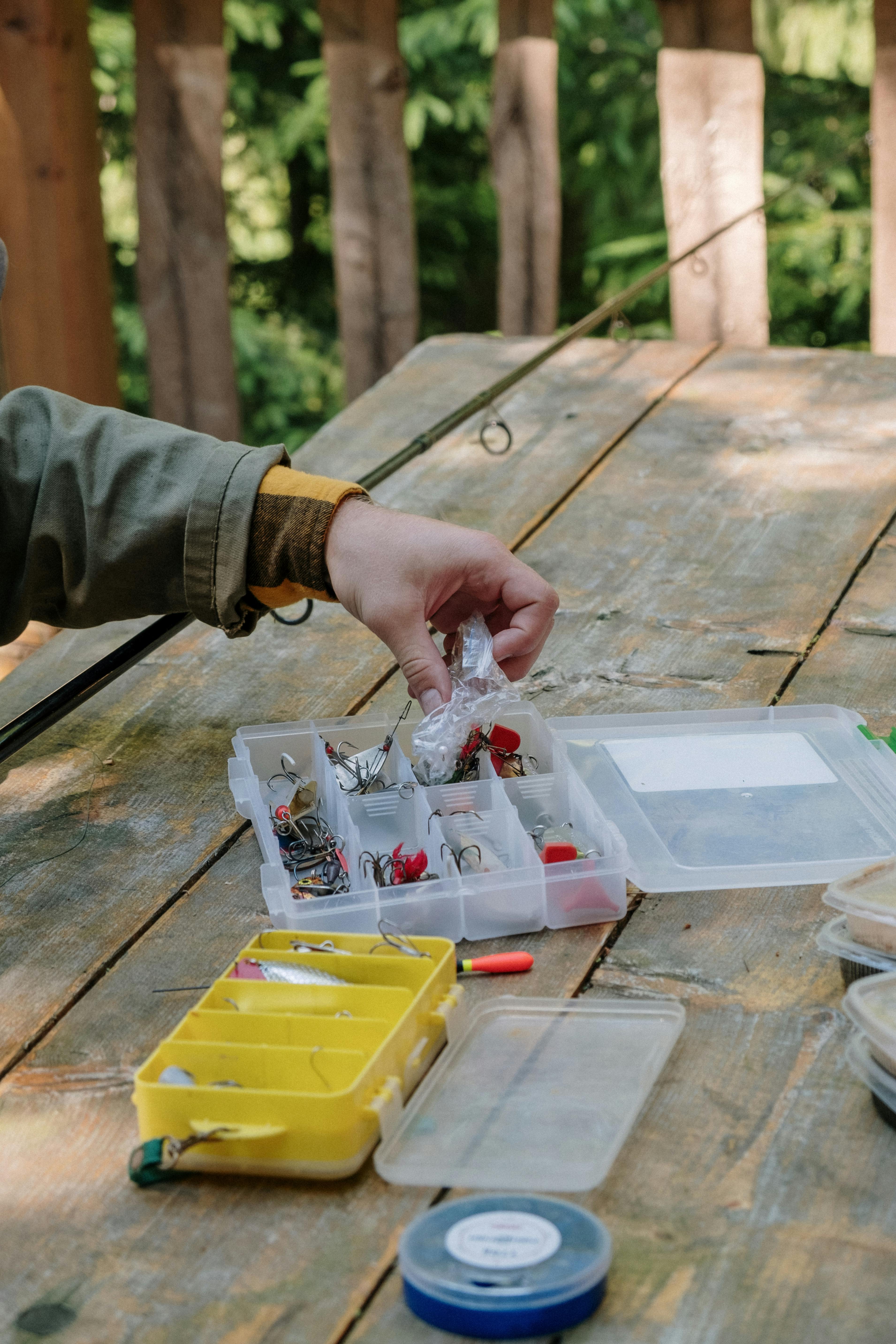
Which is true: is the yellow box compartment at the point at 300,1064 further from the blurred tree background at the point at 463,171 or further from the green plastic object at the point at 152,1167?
the blurred tree background at the point at 463,171

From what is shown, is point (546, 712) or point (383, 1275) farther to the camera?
point (546, 712)

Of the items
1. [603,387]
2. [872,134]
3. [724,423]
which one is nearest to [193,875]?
[724,423]

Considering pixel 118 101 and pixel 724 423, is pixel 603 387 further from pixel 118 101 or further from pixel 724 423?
pixel 118 101

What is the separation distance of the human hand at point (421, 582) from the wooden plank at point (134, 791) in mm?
212

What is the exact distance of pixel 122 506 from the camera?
1311 millimetres

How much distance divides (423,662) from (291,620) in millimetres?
469

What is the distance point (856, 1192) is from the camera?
789 millimetres

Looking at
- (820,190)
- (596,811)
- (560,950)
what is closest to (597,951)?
(560,950)

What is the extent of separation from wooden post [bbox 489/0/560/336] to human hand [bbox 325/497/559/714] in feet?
7.79

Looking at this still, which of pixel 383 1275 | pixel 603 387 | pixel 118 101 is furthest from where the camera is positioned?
pixel 118 101

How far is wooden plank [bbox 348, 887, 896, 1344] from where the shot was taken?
0.71m

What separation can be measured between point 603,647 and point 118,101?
4906 mm

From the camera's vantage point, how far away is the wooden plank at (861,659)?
1.44 metres

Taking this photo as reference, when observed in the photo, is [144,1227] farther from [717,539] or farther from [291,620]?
[717,539]
